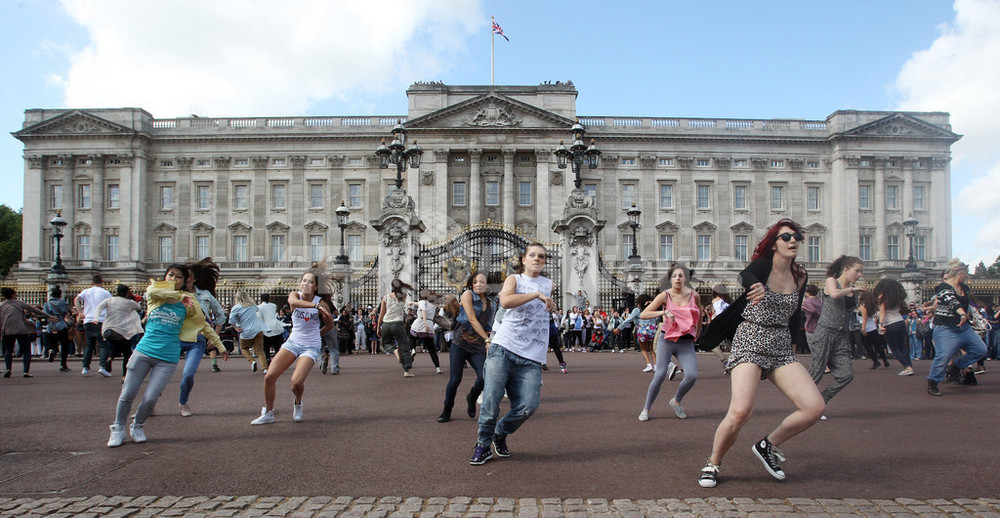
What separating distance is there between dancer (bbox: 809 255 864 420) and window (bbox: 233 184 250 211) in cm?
5280

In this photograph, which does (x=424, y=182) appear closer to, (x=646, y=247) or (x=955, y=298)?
(x=646, y=247)

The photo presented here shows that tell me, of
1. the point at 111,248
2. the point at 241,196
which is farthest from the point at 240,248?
the point at 111,248

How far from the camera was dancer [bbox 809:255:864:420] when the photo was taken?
791 cm

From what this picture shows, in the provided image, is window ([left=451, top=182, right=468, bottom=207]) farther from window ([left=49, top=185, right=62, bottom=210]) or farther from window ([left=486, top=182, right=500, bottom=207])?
window ([left=49, top=185, right=62, bottom=210])

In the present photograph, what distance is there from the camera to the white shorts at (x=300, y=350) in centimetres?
759

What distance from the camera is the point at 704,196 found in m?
55.4

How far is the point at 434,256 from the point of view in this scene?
21703 mm

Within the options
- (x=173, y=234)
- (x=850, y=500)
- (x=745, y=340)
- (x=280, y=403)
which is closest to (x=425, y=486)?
(x=745, y=340)

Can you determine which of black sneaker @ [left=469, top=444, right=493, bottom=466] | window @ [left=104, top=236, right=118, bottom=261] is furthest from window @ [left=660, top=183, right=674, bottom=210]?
black sneaker @ [left=469, top=444, right=493, bottom=466]

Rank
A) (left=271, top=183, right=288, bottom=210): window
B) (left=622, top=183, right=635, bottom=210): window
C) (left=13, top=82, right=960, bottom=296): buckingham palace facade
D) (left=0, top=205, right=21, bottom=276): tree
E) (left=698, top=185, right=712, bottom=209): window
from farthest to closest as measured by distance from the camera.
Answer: (left=0, top=205, right=21, bottom=276): tree < (left=698, top=185, right=712, bottom=209): window < (left=271, top=183, right=288, bottom=210): window < (left=622, top=183, right=635, bottom=210): window < (left=13, top=82, right=960, bottom=296): buckingham palace facade

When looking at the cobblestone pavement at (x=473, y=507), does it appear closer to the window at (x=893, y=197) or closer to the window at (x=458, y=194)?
the window at (x=458, y=194)

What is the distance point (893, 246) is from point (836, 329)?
175 ft

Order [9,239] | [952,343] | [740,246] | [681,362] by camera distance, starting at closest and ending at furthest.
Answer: [681,362], [952,343], [740,246], [9,239]

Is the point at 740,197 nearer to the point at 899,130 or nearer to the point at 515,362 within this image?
the point at 899,130
